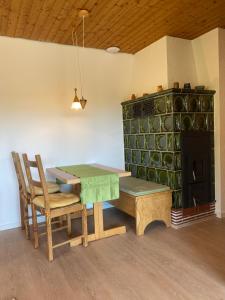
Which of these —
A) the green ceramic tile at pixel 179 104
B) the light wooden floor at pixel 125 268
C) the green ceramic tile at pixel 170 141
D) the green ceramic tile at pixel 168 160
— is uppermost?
the green ceramic tile at pixel 179 104

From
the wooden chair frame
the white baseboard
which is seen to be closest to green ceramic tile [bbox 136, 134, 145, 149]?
the wooden chair frame

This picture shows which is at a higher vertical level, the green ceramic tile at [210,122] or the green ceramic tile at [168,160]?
A: the green ceramic tile at [210,122]

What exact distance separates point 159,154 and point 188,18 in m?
1.67

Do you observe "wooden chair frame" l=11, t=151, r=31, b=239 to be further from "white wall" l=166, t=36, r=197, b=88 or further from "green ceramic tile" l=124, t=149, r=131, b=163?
"white wall" l=166, t=36, r=197, b=88

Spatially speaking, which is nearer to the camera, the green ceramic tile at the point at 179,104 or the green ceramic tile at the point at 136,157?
the green ceramic tile at the point at 179,104

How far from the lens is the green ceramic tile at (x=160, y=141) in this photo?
304 cm

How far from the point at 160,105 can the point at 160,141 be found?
474 millimetres

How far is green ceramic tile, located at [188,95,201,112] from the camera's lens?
118 inches

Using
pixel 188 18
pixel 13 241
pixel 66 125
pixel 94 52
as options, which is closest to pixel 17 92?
pixel 66 125

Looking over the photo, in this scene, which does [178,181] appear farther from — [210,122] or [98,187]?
[98,187]

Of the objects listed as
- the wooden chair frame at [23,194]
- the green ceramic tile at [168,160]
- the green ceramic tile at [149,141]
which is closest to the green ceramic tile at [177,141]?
the green ceramic tile at [168,160]

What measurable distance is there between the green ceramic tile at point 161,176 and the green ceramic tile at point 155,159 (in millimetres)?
85

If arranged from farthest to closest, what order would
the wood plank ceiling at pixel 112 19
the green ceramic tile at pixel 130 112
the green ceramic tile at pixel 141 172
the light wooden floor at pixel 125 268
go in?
the green ceramic tile at pixel 130 112 < the green ceramic tile at pixel 141 172 < the wood plank ceiling at pixel 112 19 < the light wooden floor at pixel 125 268

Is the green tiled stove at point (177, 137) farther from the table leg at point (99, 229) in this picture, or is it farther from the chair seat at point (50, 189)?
the chair seat at point (50, 189)
